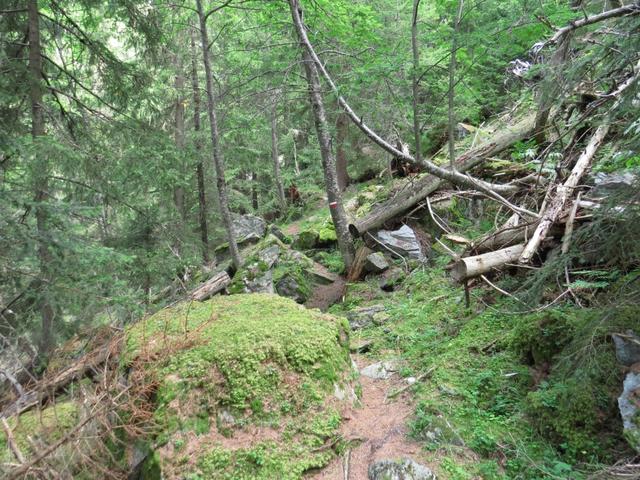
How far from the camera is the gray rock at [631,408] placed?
99.0 inches

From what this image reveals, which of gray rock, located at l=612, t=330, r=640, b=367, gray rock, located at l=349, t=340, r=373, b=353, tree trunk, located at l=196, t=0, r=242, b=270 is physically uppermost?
tree trunk, located at l=196, t=0, r=242, b=270

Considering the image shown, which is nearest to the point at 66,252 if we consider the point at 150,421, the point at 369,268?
the point at 150,421

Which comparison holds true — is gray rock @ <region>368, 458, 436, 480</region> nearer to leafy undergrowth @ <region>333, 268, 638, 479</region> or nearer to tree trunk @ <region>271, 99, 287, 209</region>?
leafy undergrowth @ <region>333, 268, 638, 479</region>

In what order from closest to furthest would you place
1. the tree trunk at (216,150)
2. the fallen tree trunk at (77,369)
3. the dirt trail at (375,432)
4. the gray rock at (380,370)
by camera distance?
the dirt trail at (375,432), the fallen tree trunk at (77,369), the gray rock at (380,370), the tree trunk at (216,150)

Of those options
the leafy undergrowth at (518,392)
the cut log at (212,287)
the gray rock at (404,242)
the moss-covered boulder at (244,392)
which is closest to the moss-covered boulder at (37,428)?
the moss-covered boulder at (244,392)

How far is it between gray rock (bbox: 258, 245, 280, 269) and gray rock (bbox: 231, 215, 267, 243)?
5.48m

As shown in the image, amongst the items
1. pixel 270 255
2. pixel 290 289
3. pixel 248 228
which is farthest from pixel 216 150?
pixel 248 228

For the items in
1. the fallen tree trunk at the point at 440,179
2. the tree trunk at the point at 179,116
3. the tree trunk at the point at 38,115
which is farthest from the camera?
the tree trunk at the point at 179,116

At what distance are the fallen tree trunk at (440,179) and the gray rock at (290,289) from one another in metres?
2.03

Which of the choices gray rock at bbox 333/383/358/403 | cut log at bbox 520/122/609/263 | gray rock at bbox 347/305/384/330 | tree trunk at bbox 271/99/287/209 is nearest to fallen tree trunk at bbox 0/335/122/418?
gray rock at bbox 333/383/358/403

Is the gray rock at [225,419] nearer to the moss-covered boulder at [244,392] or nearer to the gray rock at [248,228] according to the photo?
the moss-covered boulder at [244,392]

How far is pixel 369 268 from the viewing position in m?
8.62

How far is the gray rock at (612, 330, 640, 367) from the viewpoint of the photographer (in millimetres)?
2934

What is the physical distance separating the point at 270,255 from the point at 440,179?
4.42 meters
